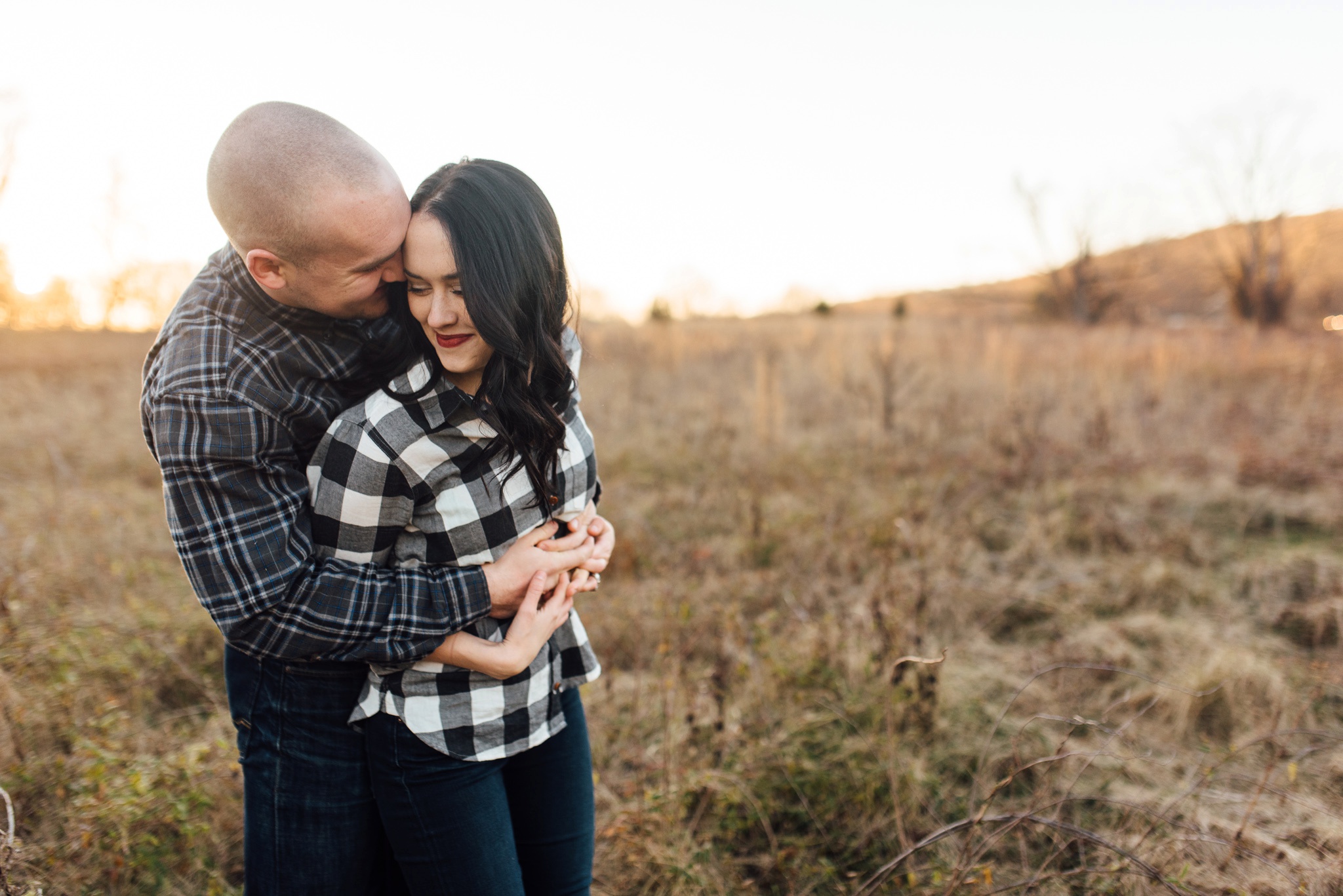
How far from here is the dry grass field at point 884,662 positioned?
6.89 feet

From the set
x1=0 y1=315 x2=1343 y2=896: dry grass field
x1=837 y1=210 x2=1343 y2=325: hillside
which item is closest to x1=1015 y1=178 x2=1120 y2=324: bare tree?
x1=837 y1=210 x2=1343 y2=325: hillside

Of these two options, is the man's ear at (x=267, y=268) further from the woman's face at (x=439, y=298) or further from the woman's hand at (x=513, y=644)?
the woman's hand at (x=513, y=644)

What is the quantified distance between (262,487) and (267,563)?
5.0 inches

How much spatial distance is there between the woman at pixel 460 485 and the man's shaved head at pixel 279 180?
16cm

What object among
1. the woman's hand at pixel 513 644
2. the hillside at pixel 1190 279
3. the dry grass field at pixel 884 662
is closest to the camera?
the woman's hand at pixel 513 644

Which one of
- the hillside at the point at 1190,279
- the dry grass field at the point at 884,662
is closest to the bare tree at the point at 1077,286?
the hillside at the point at 1190,279

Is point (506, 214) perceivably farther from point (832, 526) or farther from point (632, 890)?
point (832, 526)

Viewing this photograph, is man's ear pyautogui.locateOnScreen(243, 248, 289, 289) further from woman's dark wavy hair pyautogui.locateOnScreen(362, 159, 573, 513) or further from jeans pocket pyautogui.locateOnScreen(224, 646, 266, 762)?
jeans pocket pyautogui.locateOnScreen(224, 646, 266, 762)

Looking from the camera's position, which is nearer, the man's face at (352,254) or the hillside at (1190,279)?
the man's face at (352,254)

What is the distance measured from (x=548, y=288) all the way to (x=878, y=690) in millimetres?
2294

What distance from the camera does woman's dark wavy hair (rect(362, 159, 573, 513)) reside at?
4.16 feet

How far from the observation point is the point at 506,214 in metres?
1.29

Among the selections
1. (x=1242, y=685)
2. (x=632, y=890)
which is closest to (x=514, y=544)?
(x=632, y=890)

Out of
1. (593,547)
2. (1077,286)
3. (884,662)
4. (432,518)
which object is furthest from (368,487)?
(1077,286)
